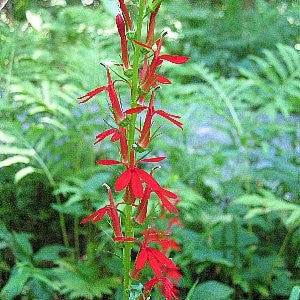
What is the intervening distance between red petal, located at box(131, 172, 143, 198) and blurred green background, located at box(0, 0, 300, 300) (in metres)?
0.85

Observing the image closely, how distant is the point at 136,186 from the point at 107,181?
55.8 inches

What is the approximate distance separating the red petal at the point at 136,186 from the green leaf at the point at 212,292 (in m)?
1.06

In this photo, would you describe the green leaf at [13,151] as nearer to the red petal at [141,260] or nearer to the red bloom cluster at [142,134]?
the red bloom cluster at [142,134]

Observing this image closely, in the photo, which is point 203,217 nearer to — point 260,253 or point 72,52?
point 260,253

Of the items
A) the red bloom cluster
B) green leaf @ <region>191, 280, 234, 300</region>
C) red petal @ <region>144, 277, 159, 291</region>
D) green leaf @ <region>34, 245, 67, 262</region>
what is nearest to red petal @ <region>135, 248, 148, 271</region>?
the red bloom cluster

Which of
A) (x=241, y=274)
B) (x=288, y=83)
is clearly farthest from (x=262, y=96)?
(x=241, y=274)

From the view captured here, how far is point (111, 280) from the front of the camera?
1981mm

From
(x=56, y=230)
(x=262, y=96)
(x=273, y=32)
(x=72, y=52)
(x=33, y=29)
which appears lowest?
(x=56, y=230)

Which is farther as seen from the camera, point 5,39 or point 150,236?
point 5,39

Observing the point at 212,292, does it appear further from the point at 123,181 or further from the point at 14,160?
the point at 123,181

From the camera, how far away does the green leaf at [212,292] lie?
1904mm

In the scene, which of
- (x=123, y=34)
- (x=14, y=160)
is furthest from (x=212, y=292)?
(x=123, y=34)

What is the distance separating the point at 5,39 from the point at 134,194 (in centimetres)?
166

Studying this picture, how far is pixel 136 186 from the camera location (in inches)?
37.8
